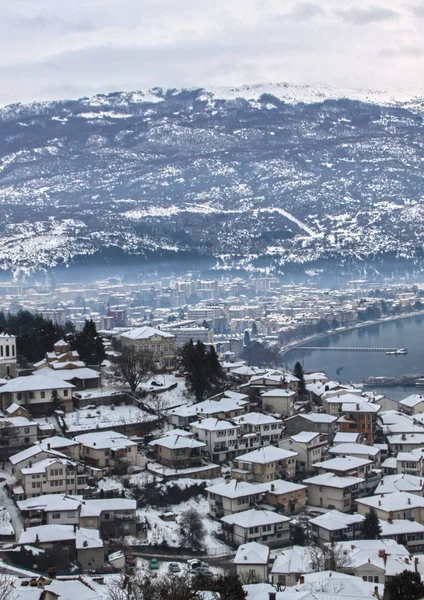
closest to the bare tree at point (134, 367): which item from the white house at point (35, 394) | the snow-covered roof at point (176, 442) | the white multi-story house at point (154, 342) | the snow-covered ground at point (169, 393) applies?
the snow-covered ground at point (169, 393)

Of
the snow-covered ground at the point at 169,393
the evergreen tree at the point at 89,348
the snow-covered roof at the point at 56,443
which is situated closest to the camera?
the snow-covered roof at the point at 56,443

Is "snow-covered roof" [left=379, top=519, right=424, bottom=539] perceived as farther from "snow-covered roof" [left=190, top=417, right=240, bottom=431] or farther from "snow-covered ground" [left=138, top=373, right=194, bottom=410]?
"snow-covered ground" [left=138, top=373, right=194, bottom=410]

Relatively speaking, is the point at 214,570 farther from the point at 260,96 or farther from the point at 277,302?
the point at 260,96

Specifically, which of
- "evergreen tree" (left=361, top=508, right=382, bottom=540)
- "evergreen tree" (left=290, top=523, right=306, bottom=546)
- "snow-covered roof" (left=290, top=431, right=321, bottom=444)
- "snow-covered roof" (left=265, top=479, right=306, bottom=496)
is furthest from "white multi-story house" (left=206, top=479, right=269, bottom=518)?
"snow-covered roof" (left=290, top=431, right=321, bottom=444)

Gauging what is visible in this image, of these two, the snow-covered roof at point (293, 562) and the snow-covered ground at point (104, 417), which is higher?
the snow-covered ground at point (104, 417)

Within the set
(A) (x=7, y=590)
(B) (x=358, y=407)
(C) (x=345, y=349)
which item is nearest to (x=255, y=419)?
(B) (x=358, y=407)

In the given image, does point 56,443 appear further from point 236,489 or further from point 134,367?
point 134,367

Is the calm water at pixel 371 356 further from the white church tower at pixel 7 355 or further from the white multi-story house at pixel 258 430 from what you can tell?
the white church tower at pixel 7 355

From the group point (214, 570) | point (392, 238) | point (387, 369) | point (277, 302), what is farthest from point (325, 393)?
point (392, 238)
